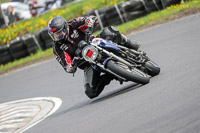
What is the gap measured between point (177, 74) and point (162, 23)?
31.0 feet

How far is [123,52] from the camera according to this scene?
8047mm

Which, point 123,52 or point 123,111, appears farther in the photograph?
point 123,52

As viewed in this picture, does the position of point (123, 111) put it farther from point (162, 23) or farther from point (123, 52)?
point (162, 23)

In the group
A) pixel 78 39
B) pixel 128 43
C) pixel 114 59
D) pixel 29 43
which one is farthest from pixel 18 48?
pixel 114 59

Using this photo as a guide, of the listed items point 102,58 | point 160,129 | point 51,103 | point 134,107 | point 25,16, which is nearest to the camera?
point 160,129

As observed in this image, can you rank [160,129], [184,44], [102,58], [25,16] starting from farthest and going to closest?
1. [25,16]
2. [184,44]
3. [102,58]
4. [160,129]

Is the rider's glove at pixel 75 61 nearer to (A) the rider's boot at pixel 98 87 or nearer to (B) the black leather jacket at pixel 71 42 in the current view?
(B) the black leather jacket at pixel 71 42

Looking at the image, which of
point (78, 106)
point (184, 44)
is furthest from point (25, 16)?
point (78, 106)

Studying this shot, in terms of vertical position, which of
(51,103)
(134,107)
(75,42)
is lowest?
(51,103)

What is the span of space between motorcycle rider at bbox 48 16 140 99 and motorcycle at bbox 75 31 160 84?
0.28 meters

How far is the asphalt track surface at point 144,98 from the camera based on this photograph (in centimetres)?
534

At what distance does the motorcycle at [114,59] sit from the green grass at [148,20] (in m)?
9.77

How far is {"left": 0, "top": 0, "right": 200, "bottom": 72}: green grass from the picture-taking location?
17.9m

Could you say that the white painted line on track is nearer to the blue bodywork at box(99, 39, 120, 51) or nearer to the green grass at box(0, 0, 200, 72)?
the blue bodywork at box(99, 39, 120, 51)
